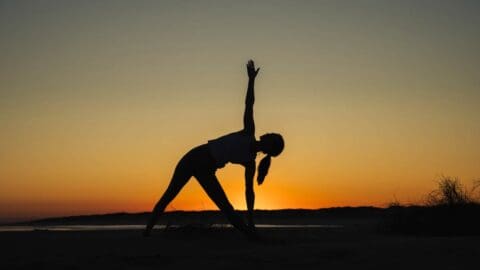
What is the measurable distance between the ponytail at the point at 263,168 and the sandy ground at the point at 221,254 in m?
0.85

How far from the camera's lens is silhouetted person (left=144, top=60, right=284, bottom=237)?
357 inches

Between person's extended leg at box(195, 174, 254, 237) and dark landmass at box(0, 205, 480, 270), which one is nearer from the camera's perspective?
dark landmass at box(0, 205, 480, 270)

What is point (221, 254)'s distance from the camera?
7.46 metres

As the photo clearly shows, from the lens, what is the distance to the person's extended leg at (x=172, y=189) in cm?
960

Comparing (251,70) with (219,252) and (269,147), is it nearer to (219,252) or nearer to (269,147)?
(269,147)

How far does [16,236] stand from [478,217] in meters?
7.55

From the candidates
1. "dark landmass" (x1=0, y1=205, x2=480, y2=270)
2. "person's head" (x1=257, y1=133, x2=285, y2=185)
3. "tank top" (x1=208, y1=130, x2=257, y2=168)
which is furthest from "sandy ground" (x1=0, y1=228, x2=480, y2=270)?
"tank top" (x1=208, y1=130, x2=257, y2=168)

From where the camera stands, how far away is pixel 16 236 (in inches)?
366

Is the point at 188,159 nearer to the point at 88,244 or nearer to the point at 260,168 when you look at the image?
the point at 260,168

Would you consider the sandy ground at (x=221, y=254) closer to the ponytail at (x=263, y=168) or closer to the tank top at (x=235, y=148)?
the ponytail at (x=263, y=168)

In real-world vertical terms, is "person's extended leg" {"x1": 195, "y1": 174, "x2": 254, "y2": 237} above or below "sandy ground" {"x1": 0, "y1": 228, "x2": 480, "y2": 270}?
above

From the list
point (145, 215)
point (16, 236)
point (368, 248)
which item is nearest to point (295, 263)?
point (368, 248)

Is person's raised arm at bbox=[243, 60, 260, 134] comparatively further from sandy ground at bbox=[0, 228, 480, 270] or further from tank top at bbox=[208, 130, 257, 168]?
sandy ground at bbox=[0, 228, 480, 270]

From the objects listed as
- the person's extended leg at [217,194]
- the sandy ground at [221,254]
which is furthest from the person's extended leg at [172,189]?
the sandy ground at [221,254]
